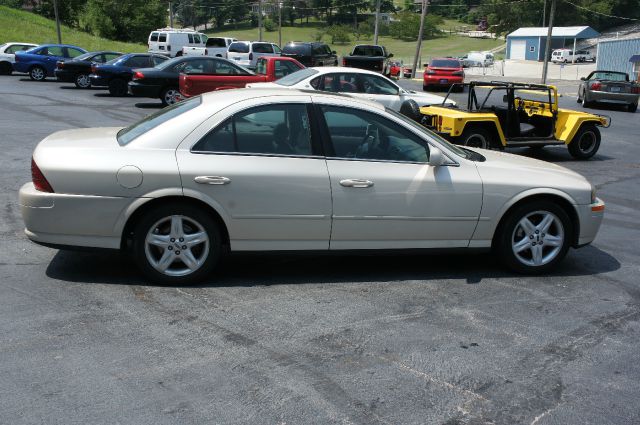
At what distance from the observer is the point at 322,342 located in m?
4.60

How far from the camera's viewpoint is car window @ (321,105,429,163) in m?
5.72

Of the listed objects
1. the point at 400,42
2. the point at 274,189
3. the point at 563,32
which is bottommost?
the point at 400,42

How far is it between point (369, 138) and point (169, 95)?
52.4 ft

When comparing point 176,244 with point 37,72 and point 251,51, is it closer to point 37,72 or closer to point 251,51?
point 37,72

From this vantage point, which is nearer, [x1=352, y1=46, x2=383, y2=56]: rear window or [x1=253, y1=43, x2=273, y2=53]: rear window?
[x1=352, y1=46, x2=383, y2=56]: rear window

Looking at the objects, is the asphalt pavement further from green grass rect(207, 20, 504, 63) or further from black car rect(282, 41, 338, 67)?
green grass rect(207, 20, 504, 63)

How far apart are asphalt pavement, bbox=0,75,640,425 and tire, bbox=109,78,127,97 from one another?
58.2ft

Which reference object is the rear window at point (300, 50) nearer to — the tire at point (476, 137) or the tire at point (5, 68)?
the tire at point (5, 68)

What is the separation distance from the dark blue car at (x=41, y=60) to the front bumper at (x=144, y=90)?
10.6 m

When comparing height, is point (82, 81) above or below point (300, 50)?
below

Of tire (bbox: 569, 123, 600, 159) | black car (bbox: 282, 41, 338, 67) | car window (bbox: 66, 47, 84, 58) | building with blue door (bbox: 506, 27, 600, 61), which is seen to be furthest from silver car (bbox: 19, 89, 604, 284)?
building with blue door (bbox: 506, 27, 600, 61)

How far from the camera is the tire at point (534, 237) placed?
602 centimetres

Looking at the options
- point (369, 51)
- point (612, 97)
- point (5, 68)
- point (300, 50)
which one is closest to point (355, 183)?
point (612, 97)

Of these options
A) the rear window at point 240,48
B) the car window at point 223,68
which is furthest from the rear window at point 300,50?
the car window at point 223,68
